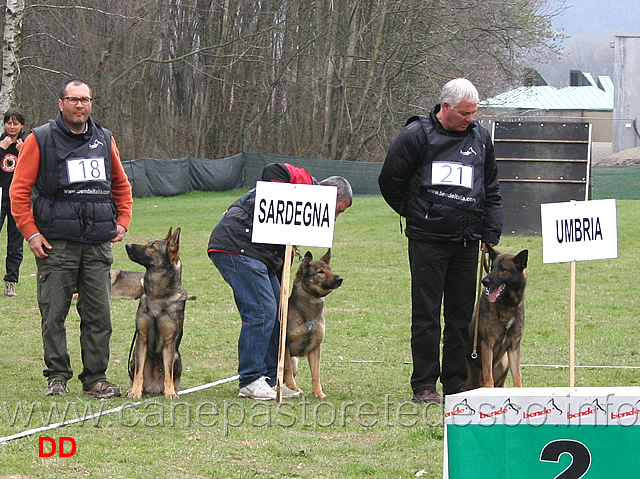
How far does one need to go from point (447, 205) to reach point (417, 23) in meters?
26.2

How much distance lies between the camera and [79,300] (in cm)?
629

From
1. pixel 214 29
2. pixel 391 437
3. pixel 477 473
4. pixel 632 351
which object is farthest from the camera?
pixel 214 29

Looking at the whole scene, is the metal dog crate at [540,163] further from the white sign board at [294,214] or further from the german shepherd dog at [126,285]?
the white sign board at [294,214]

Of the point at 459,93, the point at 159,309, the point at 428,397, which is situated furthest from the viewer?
the point at 159,309

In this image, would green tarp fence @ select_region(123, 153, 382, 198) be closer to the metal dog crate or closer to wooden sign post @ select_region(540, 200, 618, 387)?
the metal dog crate

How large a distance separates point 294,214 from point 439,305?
43.5 inches

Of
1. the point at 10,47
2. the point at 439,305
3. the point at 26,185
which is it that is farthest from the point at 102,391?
the point at 10,47

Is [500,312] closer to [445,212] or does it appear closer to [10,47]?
[445,212]

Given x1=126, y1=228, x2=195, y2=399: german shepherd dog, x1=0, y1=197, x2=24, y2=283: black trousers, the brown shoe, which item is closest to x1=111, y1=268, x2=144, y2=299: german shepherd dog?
x1=0, y1=197, x2=24, y2=283: black trousers

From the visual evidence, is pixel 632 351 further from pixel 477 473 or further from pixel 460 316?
pixel 477 473

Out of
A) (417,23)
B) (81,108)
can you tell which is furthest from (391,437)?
(417,23)

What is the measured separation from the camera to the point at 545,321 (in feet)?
33.9

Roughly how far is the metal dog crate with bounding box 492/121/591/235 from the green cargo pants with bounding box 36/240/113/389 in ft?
41.7

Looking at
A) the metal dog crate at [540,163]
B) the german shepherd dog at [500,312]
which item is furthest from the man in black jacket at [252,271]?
the metal dog crate at [540,163]
